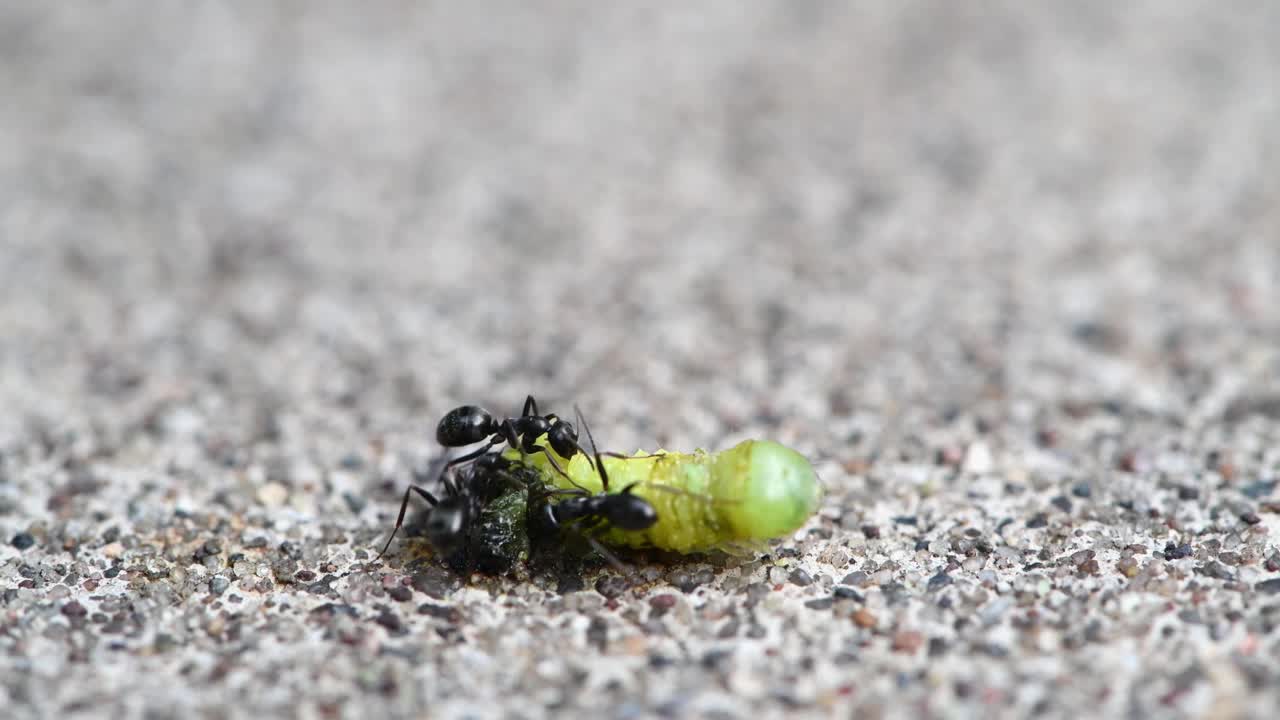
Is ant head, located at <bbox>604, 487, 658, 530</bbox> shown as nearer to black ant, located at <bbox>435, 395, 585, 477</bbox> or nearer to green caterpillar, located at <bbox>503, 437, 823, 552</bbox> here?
green caterpillar, located at <bbox>503, 437, 823, 552</bbox>

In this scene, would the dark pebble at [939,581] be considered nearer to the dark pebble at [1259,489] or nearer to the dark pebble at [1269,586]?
the dark pebble at [1269,586]

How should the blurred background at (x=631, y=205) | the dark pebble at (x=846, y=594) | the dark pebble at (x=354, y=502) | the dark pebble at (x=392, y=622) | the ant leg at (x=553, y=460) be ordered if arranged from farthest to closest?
1. the blurred background at (x=631, y=205)
2. the dark pebble at (x=354, y=502)
3. the ant leg at (x=553, y=460)
4. the dark pebble at (x=846, y=594)
5. the dark pebble at (x=392, y=622)

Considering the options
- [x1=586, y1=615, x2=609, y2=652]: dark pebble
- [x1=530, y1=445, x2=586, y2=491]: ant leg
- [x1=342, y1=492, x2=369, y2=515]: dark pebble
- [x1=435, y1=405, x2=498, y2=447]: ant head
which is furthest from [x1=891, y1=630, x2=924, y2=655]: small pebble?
[x1=342, y1=492, x2=369, y2=515]: dark pebble

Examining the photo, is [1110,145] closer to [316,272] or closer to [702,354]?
[702,354]

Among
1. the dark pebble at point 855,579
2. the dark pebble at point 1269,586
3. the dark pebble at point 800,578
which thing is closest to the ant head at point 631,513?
the dark pebble at point 800,578

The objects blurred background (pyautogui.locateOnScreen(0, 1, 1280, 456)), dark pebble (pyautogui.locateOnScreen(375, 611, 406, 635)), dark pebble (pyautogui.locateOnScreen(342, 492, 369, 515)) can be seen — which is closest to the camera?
dark pebble (pyautogui.locateOnScreen(375, 611, 406, 635))
